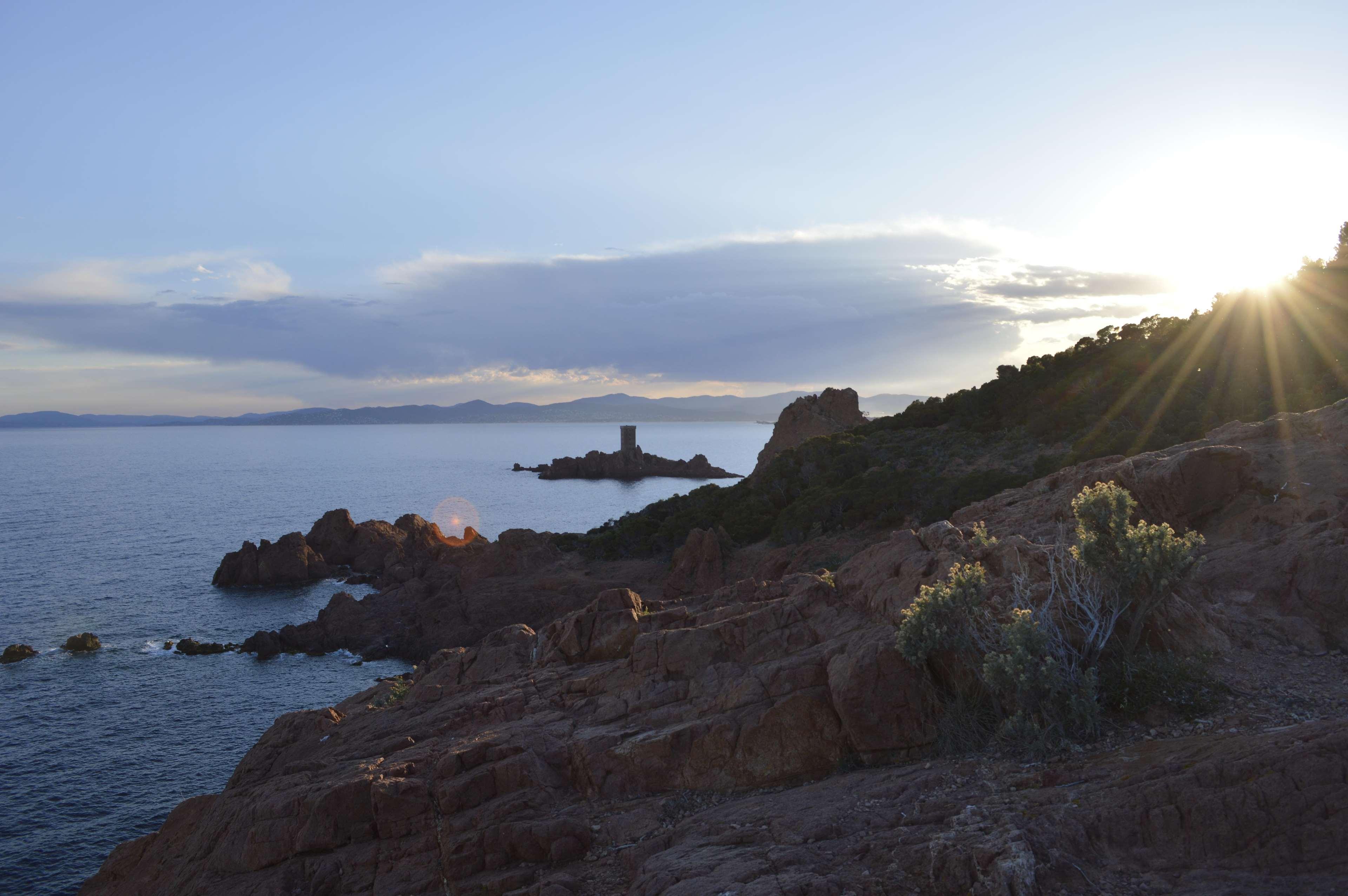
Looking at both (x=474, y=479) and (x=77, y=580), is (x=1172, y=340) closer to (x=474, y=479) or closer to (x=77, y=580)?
(x=77, y=580)

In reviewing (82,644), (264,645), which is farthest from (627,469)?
(82,644)

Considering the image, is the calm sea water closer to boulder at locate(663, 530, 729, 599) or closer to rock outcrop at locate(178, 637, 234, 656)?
rock outcrop at locate(178, 637, 234, 656)

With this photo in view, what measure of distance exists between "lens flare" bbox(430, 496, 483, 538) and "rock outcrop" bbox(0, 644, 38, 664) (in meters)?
49.0

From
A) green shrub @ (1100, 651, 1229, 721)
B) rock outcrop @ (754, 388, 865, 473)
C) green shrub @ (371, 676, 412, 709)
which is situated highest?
rock outcrop @ (754, 388, 865, 473)

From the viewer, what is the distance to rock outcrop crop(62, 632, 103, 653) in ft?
149

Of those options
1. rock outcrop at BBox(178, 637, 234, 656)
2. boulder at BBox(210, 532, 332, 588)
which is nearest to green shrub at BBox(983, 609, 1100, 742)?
rock outcrop at BBox(178, 637, 234, 656)

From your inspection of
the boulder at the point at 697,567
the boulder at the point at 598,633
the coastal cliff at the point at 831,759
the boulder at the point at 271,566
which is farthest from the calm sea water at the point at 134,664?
the boulder at the point at 598,633

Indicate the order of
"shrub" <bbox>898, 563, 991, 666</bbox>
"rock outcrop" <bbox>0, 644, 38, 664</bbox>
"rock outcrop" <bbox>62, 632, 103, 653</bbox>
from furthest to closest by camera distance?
"rock outcrop" <bbox>62, 632, 103, 653</bbox>
"rock outcrop" <bbox>0, 644, 38, 664</bbox>
"shrub" <bbox>898, 563, 991, 666</bbox>

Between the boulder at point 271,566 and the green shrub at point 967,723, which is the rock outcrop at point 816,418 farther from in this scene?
the green shrub at point 967,723

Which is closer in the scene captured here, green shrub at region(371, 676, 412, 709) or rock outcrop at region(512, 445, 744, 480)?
green shrub at region(371, 676, 412, 709)

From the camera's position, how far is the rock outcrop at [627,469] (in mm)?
162250

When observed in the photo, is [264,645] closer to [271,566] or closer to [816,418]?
[271,566]

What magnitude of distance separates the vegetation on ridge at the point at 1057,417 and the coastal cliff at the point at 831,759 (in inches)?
758

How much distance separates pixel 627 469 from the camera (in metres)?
162
